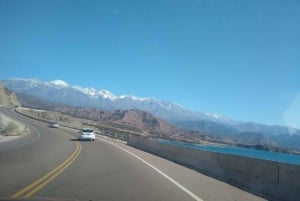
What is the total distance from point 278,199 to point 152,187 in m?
3.77

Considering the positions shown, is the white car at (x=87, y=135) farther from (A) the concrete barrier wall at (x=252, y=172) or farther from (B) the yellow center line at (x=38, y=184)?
(B) the yellow center line at (x=38, y=184)

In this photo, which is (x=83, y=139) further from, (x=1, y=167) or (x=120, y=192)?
(x=120, y=192)

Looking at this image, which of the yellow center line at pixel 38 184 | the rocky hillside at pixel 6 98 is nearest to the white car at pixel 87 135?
the yellow center line at pixel 38 184

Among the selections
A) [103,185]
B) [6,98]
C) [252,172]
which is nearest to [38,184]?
[103,185]

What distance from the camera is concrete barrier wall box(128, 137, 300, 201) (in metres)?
12.6

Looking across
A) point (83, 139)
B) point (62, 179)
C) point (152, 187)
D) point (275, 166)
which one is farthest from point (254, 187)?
point (83, 139)

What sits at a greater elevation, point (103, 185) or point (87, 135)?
point (87, 135)

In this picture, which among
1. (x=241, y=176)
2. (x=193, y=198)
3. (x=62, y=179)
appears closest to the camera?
(x=193, y=198)

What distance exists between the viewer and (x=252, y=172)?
1574 centimetres

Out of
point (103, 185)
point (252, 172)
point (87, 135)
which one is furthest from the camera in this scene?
point (87, 135)

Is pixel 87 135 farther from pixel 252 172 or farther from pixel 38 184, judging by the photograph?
pixel 38 184

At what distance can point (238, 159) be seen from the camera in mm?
17500

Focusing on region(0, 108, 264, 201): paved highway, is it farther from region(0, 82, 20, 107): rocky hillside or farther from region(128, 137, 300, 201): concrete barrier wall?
region(0, 82, 20, 107): rocky hillside

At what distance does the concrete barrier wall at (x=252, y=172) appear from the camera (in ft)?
41.4
